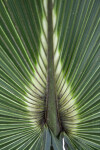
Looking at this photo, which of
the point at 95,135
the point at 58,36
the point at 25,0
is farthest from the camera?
the point at 95,135

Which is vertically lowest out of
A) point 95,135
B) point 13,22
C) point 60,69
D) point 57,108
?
point 95,135

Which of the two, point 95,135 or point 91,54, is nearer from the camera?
Answer: point 91,54

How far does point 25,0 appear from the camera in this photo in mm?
565

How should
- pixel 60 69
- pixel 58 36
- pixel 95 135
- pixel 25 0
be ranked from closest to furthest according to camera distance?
pixel 25 0 < pixel 58 36 < pixel 60 69 < pixel 95 135

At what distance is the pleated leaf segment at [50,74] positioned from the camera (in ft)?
2.03

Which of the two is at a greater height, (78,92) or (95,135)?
(78,92)

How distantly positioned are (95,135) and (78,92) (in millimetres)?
303

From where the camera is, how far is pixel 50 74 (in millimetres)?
778

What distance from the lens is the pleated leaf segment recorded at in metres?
0.62

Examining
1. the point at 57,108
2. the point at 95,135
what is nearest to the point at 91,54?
the point at 57,108

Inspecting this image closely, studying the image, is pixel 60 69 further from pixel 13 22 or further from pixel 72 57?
pixel 13 22

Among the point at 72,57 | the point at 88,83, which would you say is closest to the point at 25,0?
the point at 72,57

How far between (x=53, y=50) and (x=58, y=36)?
0.22ft

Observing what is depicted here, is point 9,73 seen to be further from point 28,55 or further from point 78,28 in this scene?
point 78,28
